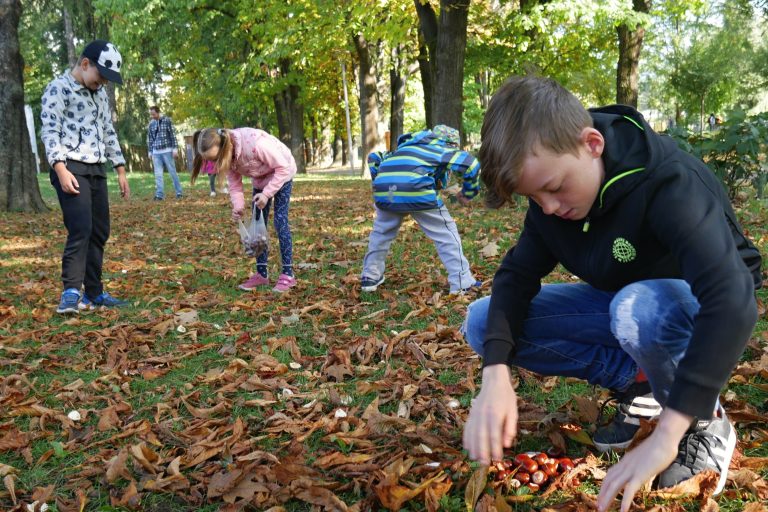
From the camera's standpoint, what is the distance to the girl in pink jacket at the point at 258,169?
532 cm

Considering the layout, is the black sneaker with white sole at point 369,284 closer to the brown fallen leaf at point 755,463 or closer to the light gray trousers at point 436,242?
the light gray trousers at point 436,242

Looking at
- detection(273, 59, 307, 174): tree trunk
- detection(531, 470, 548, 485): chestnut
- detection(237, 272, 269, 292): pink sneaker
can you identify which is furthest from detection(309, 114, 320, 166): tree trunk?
detection(531, 470, 548, 485): chestnut

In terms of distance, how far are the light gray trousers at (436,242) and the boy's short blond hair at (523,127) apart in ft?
10.9

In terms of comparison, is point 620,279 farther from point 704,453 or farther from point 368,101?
point 368,101

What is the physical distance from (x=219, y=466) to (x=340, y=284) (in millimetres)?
3377

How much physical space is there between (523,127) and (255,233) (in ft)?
14.2

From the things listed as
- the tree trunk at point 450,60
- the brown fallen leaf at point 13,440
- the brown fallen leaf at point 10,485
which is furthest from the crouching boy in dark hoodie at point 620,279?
the tree trunk at point 450,60

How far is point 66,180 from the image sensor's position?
4.87 metres

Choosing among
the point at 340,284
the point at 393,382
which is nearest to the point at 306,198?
the point at 340,284

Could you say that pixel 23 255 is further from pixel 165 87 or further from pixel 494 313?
pixel 165 87

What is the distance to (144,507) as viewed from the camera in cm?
236

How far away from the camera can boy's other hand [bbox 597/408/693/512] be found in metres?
1.49

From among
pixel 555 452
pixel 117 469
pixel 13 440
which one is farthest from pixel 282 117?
pixel 555 452

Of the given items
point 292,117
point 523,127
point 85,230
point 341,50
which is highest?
point 341,50
